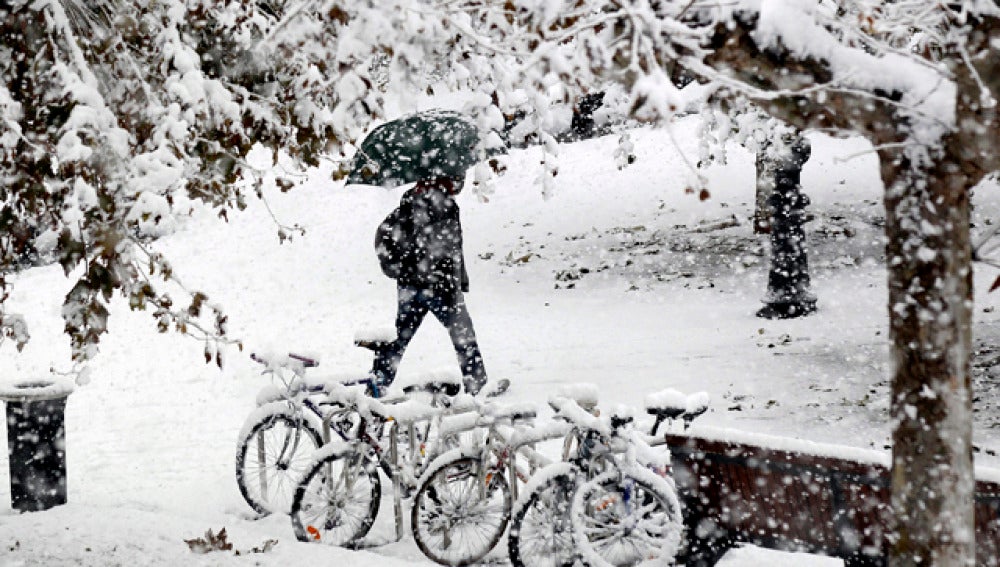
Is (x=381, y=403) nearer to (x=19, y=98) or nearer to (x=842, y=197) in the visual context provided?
(x=19, y=98)

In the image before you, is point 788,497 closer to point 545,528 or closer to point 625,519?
point 625,519

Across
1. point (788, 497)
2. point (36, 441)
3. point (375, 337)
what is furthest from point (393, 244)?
point (788, 497)

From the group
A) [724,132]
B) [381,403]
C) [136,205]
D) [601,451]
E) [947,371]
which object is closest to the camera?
[947,371]

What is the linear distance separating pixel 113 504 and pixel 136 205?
3.56 metres

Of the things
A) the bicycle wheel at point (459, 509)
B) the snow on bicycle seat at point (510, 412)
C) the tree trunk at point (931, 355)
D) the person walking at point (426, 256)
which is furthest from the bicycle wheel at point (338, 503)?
the tree trunk at point (931, 355)

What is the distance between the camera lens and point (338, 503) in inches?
233

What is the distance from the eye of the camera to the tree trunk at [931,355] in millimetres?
3275

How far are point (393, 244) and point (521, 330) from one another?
4.11 metres

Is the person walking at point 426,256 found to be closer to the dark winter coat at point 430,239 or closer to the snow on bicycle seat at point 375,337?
the dark winter coat at point 430,239

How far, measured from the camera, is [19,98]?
465 centimetres

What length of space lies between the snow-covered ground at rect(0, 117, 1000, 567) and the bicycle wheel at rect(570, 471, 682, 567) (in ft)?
2.37

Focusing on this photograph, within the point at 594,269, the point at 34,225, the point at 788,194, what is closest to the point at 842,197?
the point at 594,269

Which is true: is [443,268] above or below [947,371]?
above

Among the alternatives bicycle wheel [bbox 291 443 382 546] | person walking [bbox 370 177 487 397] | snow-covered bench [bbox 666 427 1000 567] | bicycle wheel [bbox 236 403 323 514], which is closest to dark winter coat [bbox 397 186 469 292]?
person walking [bbox 370 177 487 397]
